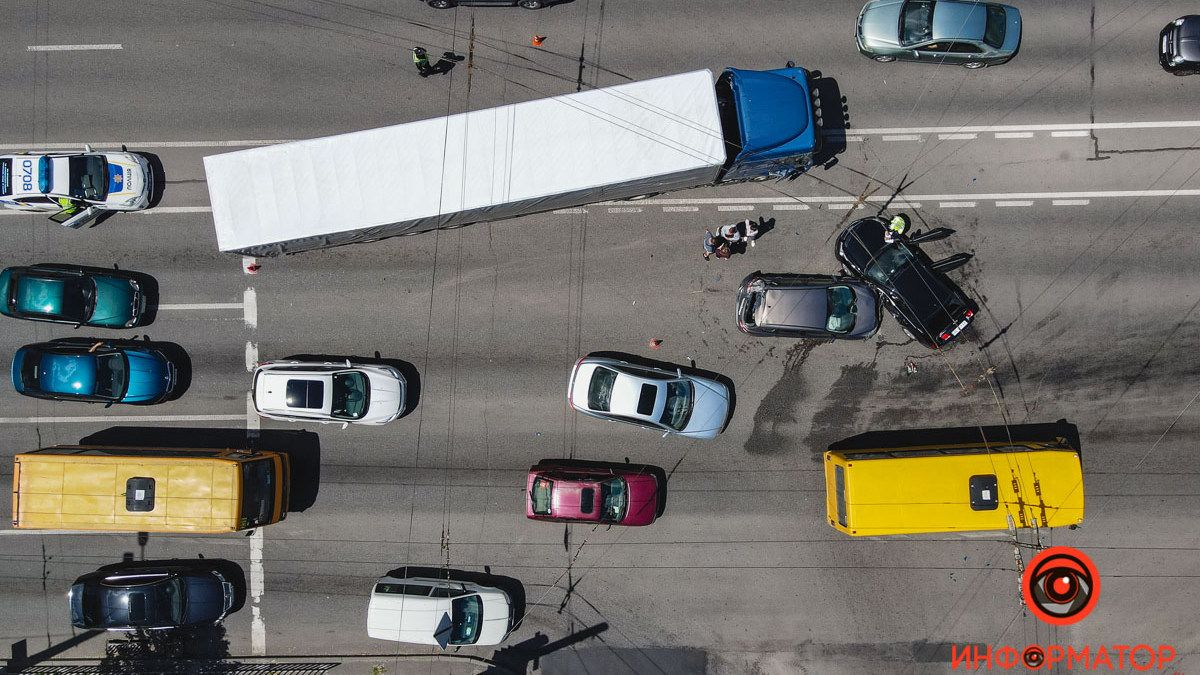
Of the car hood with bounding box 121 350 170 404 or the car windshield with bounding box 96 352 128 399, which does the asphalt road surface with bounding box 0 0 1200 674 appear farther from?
the car windshield with bounding box 96 352 128 399

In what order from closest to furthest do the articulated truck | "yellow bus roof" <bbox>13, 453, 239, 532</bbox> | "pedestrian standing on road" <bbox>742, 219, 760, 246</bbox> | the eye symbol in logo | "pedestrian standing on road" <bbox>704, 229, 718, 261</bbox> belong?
1. the articulated truck
2. "yellow bus roof" <bbox>13, 453, 239, 532</bbox>
3. "pedestrian standing on road" <bbox>704, 229, 718, 261</bbox>
4. "pedestrian standing on road" <bbox>742, 219, 760, 246</bbox>
5. the eye symbol in logo

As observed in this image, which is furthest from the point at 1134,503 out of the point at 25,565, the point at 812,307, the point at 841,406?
the point at 25,565

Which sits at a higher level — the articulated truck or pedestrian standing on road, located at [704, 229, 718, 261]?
the articulated truck

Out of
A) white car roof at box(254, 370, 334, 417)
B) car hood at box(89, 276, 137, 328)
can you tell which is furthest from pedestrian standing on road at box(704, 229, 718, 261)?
car hood at box(89, 276, 137, 328)

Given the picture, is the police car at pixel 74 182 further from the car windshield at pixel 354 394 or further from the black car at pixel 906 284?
the black car at pixel 906 284

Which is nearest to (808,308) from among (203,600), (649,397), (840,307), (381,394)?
(840,307)

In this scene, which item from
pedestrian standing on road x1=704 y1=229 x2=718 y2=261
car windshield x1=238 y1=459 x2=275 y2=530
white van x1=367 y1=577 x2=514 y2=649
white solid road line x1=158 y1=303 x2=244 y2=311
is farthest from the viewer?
white solid road line x1=158 y1=303 x2=244 y2=311

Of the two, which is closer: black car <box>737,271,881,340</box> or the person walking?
black car <box>737,271,881,340</box>
